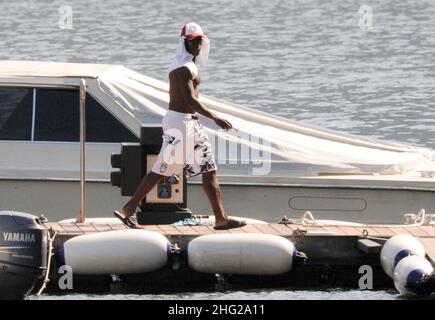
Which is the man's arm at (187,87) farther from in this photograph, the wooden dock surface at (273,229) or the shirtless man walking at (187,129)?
the wooden dock surface at (273,229)

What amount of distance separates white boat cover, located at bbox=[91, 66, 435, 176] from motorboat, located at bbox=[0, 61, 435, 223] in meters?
0.01

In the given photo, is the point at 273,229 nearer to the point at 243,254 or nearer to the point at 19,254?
the point at 243,254

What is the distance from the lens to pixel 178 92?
13180 mm

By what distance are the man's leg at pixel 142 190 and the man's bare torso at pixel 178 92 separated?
1.80 ft

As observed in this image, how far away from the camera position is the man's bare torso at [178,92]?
13094 mm

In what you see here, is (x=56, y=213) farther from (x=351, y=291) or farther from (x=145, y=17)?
(x=145, y=17)

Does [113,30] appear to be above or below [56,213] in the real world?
above

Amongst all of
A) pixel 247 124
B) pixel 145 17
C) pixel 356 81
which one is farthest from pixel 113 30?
pixel 247 124

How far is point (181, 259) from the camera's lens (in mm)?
13078

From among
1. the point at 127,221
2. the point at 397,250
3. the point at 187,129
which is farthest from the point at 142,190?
the point at 397,250

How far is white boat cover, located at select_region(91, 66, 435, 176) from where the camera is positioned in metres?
15.0

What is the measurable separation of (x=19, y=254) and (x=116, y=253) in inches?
A: 30.3

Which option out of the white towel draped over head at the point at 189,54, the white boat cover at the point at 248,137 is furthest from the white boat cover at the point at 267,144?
the white towel draped over head at the point at 189,54

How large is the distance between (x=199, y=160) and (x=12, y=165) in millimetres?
2374
